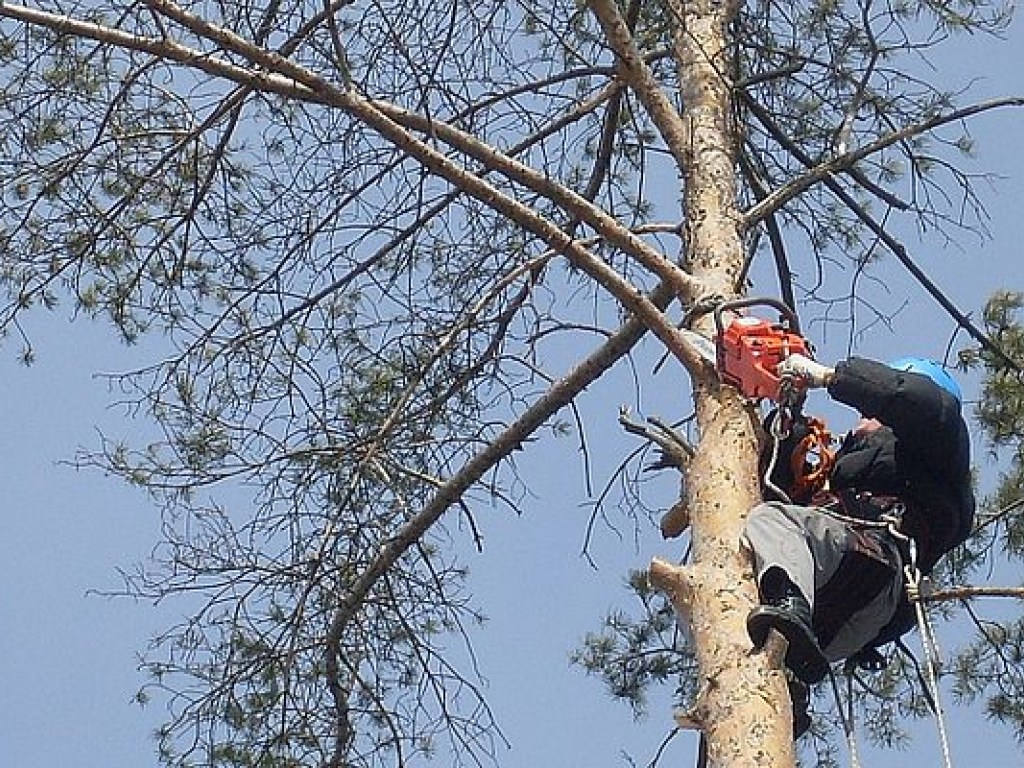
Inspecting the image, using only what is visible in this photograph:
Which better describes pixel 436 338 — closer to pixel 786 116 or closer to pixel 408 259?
pixel 408 259

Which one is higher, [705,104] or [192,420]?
[705,104]

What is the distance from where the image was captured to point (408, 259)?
5320 mm

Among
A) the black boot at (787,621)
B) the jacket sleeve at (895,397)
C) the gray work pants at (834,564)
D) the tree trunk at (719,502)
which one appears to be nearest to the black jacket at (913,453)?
the jacket sleeve at (895,397)

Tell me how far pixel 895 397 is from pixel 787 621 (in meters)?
0.55

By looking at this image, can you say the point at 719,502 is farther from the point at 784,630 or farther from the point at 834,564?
the point at 784,630

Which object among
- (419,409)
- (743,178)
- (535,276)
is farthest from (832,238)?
(419,409)

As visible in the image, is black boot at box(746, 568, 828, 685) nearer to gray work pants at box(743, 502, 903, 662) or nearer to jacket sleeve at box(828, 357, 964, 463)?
gray work pants at box(743, 502, 903, 662)

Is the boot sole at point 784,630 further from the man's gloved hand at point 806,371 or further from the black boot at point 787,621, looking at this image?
the man's gloved hand at point 806,371

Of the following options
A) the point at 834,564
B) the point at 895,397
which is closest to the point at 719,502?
the point at 834,564

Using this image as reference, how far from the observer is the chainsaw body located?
11.8 ft

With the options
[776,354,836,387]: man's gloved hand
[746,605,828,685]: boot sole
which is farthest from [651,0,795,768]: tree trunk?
[776,354,836,387]: man's gloved hand

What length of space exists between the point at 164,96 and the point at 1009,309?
2.46m

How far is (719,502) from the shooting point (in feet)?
11.7

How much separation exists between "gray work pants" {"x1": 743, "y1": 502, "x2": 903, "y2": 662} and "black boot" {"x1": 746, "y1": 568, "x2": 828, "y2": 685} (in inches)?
1.0
